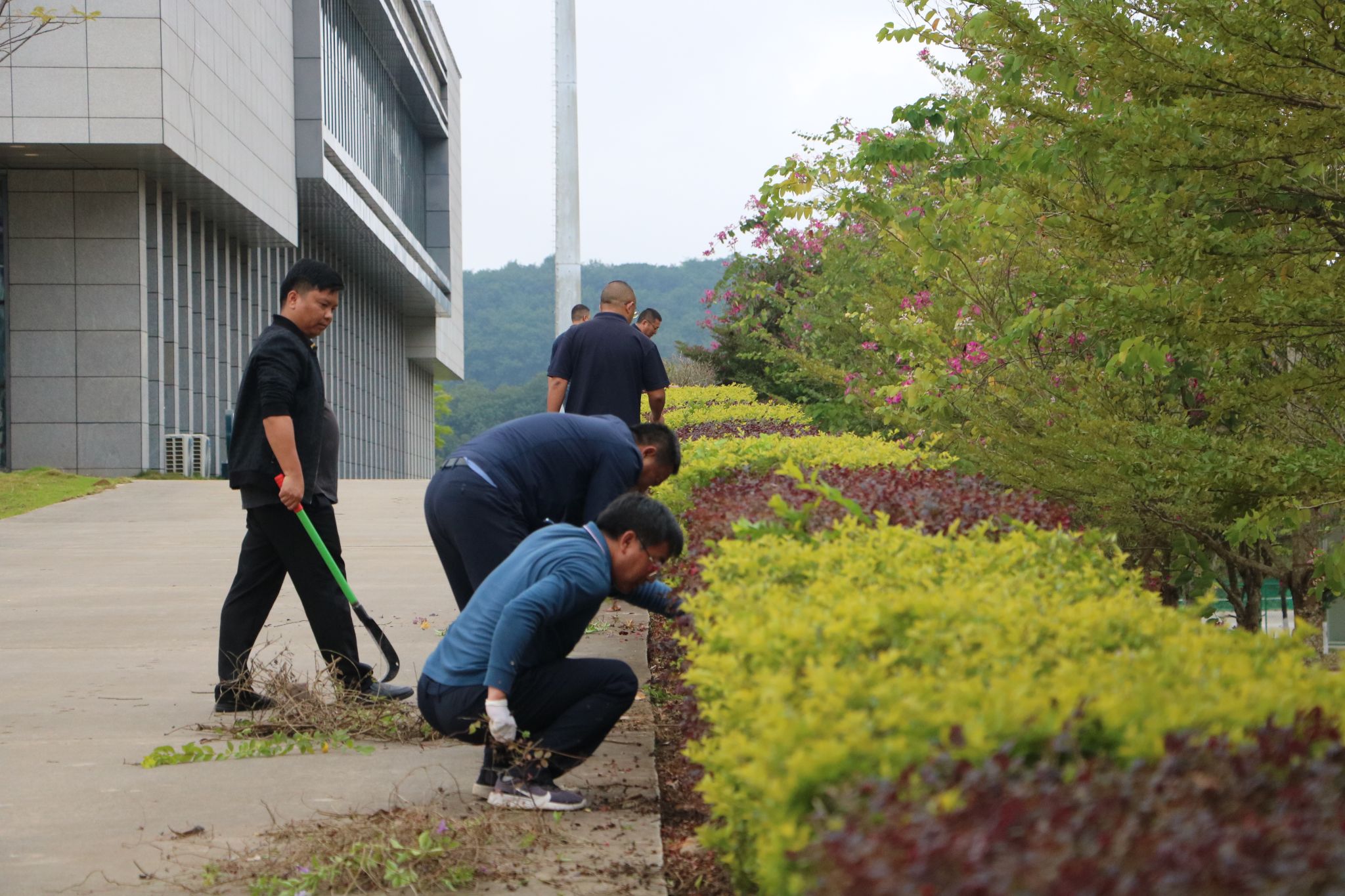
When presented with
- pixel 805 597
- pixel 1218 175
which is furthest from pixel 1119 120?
pixel 805 597

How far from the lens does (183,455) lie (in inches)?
1043

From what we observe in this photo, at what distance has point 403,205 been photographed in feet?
169

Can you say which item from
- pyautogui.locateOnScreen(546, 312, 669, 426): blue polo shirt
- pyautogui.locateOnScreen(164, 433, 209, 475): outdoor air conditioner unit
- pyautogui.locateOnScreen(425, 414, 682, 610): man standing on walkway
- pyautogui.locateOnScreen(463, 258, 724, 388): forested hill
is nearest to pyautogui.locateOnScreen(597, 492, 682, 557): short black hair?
pyautogui.locateOnScreen(425, 414, 682, 610): man standing on walkway

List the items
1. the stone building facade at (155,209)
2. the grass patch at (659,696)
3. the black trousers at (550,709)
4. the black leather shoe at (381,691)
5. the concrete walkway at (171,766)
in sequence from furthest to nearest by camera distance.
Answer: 1. the stone building facade at (155,209)
2. the grass patch at (659,696)
3. the black leather shoe at (381,691)
4. the black trousers at (550,709)
5. the concrete walkway at (171,766)

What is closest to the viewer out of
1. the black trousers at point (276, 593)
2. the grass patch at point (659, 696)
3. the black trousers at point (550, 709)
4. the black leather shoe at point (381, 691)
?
the black trousers at point (550, 709)

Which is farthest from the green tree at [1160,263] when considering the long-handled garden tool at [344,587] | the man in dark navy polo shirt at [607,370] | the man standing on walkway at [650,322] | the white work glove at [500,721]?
the long-handled garden tool at [344,587]

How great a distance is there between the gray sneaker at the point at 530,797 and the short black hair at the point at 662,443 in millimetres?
1391

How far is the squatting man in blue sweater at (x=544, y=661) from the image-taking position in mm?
4184

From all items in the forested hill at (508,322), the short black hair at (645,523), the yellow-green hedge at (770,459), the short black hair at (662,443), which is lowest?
the short black hair at (645,523)

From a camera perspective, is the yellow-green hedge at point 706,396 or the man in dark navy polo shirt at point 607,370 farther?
the yellow-green hedge at point 706,396

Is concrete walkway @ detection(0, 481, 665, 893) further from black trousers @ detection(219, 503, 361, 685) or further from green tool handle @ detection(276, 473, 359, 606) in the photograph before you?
green tool handle @ detection(276, 473, 359, 606)

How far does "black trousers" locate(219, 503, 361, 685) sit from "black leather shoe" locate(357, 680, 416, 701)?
0.06 meters

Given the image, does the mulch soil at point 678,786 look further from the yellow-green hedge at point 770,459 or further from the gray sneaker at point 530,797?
the yellow-green hedge at point 770,459

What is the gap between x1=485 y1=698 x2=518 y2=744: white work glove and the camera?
13.7 feet
